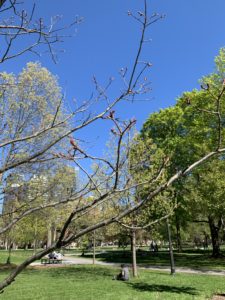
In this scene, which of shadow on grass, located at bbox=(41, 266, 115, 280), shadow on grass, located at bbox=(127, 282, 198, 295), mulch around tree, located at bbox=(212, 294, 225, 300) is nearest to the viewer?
mulch around tree, located at bbox=(212, 294, 225, 300)

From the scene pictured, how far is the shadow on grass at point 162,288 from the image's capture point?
1332 cm

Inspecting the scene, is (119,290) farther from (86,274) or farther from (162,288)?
(86,274)

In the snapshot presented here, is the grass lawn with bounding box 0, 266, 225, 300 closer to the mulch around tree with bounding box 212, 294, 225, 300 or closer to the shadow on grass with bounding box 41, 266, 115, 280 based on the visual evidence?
the mulch around tree with bounding box 212, 294, 225, 300

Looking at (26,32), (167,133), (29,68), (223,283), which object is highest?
(167,133)

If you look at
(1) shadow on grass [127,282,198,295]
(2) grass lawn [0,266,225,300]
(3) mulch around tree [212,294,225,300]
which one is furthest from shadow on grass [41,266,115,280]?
(3) mulch around tree [212,294,225,300]

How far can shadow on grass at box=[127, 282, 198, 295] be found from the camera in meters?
13.3

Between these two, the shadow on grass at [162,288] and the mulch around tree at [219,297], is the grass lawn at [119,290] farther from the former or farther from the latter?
the mulch around tree at [219,297]

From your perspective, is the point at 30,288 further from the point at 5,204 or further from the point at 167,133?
the point at 167,133

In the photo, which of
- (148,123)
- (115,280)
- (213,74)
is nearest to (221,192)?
(115,280)

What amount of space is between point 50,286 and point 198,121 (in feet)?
56.1

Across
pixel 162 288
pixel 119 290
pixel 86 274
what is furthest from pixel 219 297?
pixel 86 274

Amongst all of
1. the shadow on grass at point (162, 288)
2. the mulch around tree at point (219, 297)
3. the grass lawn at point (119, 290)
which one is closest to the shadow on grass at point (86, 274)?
the grass lawn at point (119, 290)

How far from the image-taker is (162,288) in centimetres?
1414

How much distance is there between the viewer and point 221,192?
1953 centimetres
